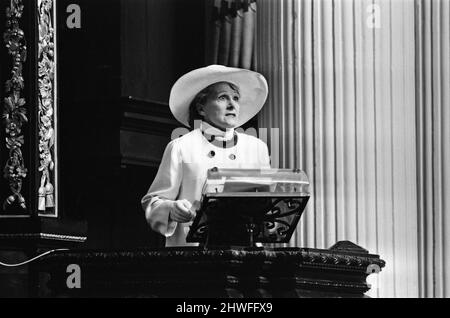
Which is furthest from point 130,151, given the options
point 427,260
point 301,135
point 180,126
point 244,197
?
point 244,197

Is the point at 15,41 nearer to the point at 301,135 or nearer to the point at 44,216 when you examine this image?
the point at 44,216

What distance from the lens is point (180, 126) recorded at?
7.45 meters

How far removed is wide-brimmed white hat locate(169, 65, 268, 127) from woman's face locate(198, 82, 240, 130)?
5 centimetres

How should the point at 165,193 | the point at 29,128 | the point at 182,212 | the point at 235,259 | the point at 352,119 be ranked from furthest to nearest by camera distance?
1. the point at 352,119
2. the point at 29,128
3. the point at 165,193
4. the point at 182,212
5. the point at 235,259

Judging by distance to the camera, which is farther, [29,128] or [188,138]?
[29,128]

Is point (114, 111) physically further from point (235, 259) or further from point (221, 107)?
point (235, 259)

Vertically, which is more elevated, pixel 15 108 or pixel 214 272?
pixel 15 108

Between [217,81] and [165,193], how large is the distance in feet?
1.56

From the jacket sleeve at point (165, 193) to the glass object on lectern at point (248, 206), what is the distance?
0.41 meters

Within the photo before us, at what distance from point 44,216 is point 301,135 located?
1.36m

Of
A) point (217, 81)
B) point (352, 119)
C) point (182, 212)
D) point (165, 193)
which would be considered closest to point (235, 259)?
point (182, 212)

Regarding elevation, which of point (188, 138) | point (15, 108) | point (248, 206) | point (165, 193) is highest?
point (15, 108)

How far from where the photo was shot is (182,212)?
5.67 metres

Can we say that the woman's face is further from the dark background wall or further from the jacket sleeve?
the dark background wall
